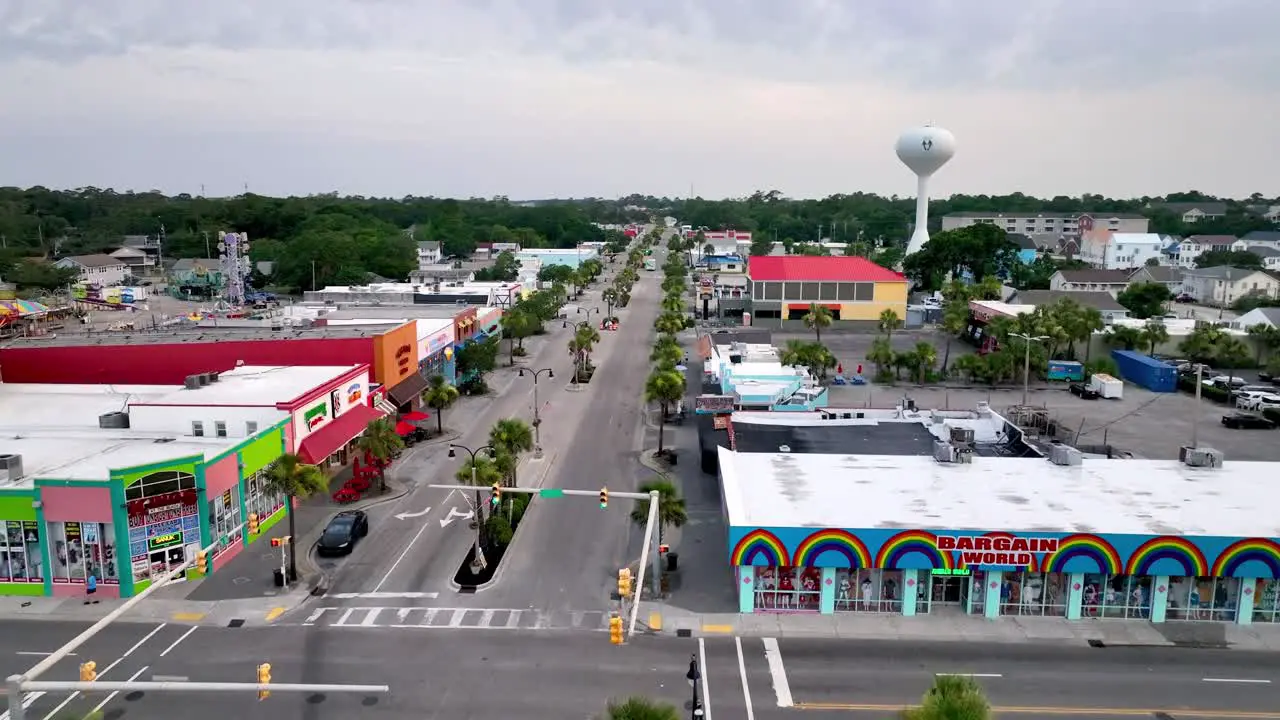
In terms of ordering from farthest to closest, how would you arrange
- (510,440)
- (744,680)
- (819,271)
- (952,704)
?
(819,271) → (510,440) → (744,680) → (952,704)

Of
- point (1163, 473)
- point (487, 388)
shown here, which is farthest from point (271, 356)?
point (1163, 473)

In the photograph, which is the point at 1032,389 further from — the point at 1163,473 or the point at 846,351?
the point at 1163,473

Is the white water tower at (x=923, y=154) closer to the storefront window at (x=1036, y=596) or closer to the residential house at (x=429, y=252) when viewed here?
the residential house at (x=429, y=252)

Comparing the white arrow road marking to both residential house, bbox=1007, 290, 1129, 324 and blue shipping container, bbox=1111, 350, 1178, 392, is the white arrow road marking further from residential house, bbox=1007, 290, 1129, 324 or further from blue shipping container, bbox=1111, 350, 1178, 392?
residential house, bbox=1007, 290, 1129, 324

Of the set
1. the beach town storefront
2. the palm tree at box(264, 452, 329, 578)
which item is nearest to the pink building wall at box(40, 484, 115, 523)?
the palm tree at box(264, 452, 329, 578)

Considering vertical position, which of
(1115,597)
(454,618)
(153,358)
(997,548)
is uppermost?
(153,358)

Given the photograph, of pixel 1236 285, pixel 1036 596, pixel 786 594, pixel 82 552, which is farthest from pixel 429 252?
pixel 1036 596

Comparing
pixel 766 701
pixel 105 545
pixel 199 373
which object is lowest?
pixel 766 701

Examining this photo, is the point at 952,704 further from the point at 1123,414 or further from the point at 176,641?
the point at 1123,414
